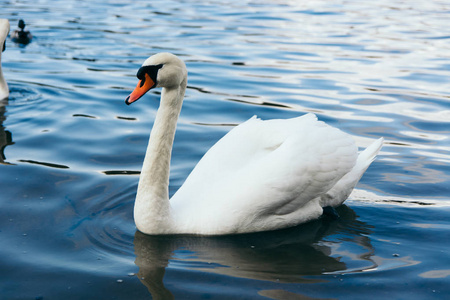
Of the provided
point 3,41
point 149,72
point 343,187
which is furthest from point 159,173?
point 3,41

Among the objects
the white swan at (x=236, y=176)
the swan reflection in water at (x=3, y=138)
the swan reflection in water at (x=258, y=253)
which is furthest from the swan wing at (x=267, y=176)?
the swan reflection in water at (x=3, y=138)

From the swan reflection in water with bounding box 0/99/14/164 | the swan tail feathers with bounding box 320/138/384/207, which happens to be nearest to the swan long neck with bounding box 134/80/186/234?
the swan tail feathers with bounding box 320/138/384/207

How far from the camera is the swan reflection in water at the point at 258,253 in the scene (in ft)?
16.8

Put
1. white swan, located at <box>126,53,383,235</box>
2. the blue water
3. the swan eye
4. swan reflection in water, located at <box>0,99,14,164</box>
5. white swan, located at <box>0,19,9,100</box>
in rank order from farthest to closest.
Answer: white swan, located at <box>0,19,9,100</box>, swan reflection in water, located at <box>0,99,14,164</box>, white swan, located at <box>126,53,383,235</box>, the swan eye, the blue water

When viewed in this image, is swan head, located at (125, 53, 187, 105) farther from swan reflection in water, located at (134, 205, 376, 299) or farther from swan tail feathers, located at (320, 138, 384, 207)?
swan tail feathers, located at (320, 138, 384, 207)

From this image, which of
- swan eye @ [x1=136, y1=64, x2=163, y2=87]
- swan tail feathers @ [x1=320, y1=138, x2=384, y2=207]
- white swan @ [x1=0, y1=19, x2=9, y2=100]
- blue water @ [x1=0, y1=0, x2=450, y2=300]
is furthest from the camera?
white swan @ [x1=0, y1=19, x2=9, y2=100]

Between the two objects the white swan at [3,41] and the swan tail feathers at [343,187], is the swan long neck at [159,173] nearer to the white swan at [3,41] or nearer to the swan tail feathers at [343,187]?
the swan tail feathers at [343,187]

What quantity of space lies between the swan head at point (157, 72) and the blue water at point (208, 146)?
1.30m

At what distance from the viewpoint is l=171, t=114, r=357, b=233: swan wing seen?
→ 560 centimetres

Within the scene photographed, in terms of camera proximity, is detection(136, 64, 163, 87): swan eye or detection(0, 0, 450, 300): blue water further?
detection(136, 64, 163, 87): swan eye

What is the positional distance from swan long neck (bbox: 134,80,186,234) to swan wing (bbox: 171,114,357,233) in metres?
0.20

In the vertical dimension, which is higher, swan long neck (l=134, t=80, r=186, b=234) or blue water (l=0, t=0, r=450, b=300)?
swan long neck (l=134, t=80, r=186, b=234)

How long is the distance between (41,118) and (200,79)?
3.79 metres

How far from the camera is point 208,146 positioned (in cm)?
862
